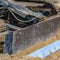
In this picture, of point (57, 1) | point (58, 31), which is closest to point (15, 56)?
point (58, 31)

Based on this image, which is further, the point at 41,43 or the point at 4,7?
the point at 4,7

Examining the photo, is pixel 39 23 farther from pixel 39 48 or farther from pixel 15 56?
pixel 15 56

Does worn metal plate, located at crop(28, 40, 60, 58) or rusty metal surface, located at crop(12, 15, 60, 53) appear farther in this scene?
worn metal plate, located at crop(28, 40, 60, 58)

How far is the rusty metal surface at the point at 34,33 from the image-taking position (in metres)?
6.22

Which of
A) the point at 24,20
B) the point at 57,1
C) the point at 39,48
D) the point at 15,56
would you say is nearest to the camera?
the point at 15,56

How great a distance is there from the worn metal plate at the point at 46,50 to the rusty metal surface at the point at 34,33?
28 centimetres

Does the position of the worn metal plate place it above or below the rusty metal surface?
below

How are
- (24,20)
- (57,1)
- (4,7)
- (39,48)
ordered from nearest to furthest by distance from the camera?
1. (39,48)
2. (24,20)
3. (4,7)
4. (57,1)

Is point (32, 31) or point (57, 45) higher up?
point (32, 31)

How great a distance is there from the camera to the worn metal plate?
6405 millimetres

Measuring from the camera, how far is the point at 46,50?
21.8 feet

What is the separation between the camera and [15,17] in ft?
24.8

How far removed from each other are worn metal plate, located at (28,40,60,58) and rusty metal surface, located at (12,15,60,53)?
0.28 metres

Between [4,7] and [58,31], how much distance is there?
5.47 feet
